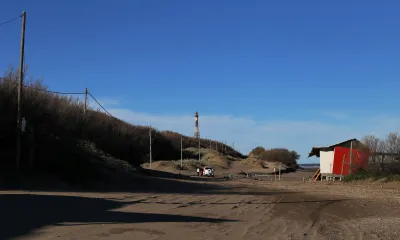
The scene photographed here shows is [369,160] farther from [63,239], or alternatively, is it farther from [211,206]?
[63,239]

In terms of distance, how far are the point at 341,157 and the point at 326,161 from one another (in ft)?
9.22

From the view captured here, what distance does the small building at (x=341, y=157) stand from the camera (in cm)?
3706

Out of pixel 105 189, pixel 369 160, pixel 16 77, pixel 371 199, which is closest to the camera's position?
pixel 371 199

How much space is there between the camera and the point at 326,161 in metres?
44.4

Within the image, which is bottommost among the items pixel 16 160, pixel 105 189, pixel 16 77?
pixel 105 189

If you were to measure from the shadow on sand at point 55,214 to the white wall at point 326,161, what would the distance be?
30.4 m

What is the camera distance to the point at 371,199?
75.5 ft

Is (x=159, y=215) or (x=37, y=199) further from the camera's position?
(x=37, y=199)

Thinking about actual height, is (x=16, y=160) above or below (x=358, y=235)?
above

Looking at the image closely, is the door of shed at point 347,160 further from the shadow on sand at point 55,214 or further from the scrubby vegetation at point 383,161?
the shadow on sand at point 55,214

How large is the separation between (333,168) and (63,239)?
36369 mm

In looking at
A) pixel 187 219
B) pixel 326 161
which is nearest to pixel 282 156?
pixel 326 161

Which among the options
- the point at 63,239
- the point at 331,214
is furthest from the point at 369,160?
the point at 63,239

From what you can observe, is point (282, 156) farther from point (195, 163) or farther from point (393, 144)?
point (393, 144)
